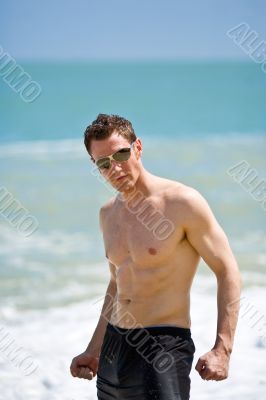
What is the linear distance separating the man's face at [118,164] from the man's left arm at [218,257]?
0.21 meters

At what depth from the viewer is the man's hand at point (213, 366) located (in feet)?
7.04

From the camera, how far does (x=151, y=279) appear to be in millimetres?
2436

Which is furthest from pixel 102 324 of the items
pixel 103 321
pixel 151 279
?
pixel 151 279

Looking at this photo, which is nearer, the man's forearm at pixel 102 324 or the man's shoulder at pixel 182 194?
the man's shoulder at pixel 182 194

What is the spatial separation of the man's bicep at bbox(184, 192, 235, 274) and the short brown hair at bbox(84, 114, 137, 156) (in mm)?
343

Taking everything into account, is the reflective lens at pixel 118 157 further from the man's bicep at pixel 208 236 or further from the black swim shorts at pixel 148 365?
the black swim shorts at pixel 148 365

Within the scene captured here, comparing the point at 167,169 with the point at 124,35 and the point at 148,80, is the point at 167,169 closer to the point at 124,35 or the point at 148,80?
the point at 124,35

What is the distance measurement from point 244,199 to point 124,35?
11008 mm

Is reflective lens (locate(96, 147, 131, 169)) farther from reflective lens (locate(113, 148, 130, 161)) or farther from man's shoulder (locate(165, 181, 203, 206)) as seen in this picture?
man's shoulder (locate(165, 181, 203, 206))

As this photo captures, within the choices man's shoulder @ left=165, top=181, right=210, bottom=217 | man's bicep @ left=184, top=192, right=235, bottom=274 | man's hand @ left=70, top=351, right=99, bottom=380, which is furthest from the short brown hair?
man's hand @ left=70, top=351, right=99, bottom=380

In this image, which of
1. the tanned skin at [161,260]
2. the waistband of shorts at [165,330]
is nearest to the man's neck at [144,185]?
the tanned skin at [161,260]

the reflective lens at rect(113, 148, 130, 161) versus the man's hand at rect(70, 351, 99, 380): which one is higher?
the reflective lens at rect(113, 148, 130, 161)

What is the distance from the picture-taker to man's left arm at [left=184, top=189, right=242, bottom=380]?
2.26 metres

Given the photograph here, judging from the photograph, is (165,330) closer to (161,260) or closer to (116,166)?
(161,260)
